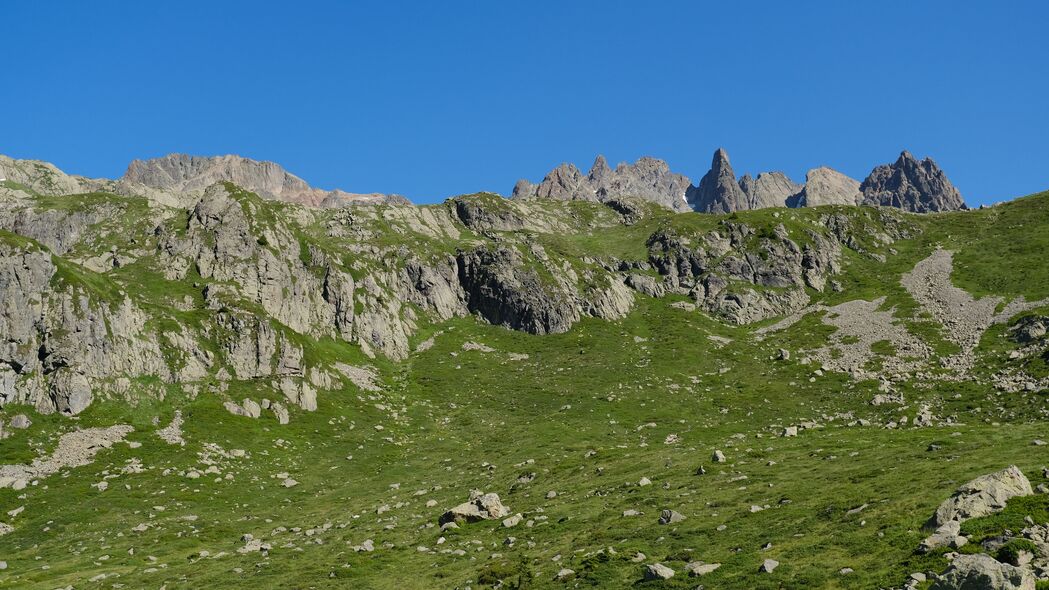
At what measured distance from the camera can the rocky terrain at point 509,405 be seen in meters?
35.3

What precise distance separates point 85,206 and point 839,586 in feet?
640

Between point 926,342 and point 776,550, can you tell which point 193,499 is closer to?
point 776,550

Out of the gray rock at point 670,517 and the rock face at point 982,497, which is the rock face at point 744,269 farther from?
the rock face at point 982,497

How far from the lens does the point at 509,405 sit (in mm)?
111812

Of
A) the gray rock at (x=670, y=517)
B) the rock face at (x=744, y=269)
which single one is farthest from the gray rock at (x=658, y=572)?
the rock face at (x=744, y=269)

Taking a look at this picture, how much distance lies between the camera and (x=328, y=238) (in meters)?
187

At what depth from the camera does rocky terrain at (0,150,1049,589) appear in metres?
35.3

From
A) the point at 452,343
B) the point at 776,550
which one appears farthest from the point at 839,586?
the point at 452,343

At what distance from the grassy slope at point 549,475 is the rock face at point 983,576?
413 cm

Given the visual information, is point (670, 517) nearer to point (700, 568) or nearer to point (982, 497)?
point (700, 568)

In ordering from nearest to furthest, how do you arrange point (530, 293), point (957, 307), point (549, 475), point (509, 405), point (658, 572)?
1. point (658, 572)
2. point (549, 475)
3. point (509, 405)
4. point (957, 307)
5. point (530, 293)

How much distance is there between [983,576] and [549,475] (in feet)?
164

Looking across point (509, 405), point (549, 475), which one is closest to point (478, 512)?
A: point (549, 475)

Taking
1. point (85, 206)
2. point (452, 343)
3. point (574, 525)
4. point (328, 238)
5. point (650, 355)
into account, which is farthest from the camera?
point (328, 238)
